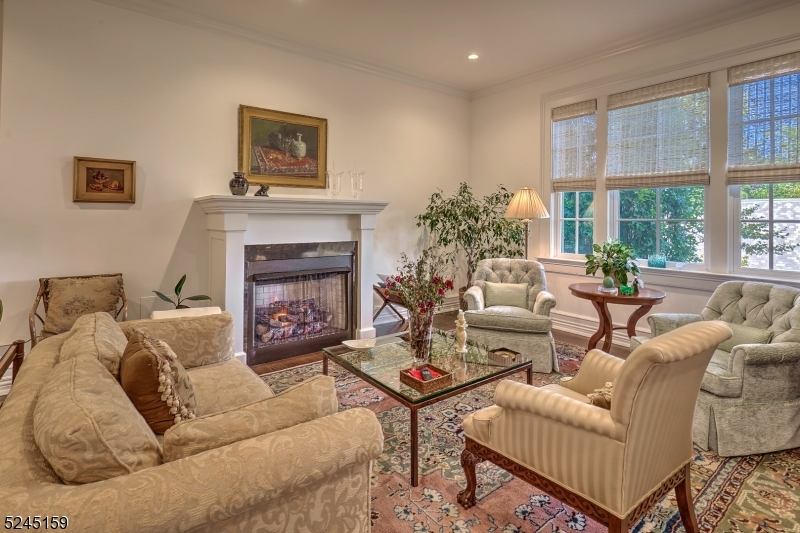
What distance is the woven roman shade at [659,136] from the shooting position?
401 centimetres

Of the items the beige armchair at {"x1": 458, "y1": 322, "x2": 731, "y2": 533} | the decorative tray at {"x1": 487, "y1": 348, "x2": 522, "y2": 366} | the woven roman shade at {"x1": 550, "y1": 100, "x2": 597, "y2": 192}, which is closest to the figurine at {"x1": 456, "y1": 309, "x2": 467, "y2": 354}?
the decorative tray at {"x1": 487, "y1": 348, "x2": 522, "y2": 366}

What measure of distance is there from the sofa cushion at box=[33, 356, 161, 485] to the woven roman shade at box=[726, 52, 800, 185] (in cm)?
468

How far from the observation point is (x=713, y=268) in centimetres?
398

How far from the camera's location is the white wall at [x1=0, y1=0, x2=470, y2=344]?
3.26 metres

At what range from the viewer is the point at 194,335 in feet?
8.32

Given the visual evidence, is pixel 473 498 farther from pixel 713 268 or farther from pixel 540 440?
pixel 713 268

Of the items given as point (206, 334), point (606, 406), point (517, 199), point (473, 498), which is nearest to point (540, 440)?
point (606, 406)

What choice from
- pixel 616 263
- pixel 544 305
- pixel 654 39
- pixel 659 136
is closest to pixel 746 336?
pixel 616 263

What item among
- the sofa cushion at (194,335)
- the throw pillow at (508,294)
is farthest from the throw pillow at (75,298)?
the throw pillow at (508,294)

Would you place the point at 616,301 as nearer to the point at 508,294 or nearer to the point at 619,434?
the point at 508,294

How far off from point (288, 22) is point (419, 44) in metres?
1.34

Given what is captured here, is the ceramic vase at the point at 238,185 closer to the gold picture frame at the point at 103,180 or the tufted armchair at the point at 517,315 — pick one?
the gold picture frame at the point at 103,180

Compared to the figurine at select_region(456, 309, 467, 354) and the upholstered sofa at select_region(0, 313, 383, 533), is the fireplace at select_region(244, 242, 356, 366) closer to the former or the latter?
the figurine at select_region(456, 309, 467, 354)

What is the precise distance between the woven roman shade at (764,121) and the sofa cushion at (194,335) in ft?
14.4
